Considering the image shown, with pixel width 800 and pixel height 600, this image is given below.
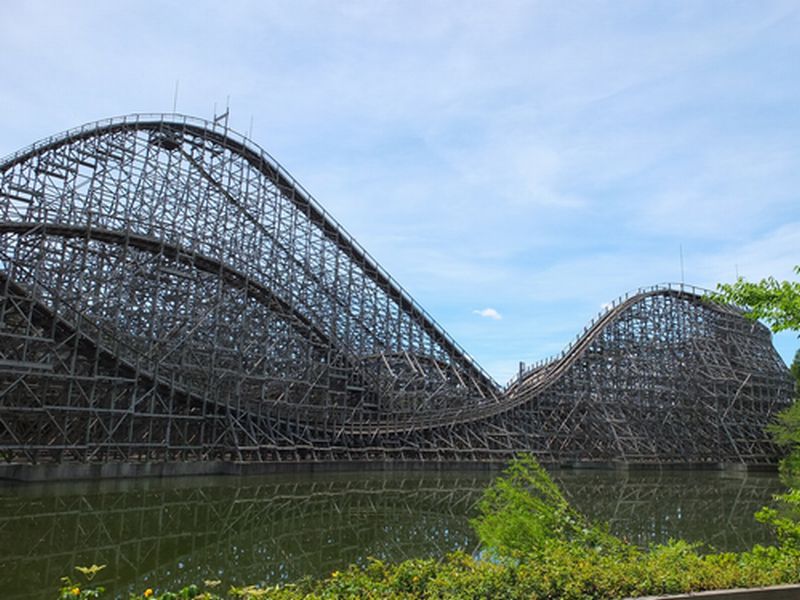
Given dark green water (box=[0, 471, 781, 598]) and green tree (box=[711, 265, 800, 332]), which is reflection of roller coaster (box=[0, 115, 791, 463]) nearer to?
dark green water (box=[0, 471, 781, 598])

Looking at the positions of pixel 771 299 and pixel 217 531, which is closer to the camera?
pixel 771 299

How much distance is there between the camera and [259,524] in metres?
9.65

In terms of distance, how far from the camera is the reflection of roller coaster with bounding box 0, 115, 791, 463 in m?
15.3

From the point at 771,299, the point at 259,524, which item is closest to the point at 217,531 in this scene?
the point at 259,524

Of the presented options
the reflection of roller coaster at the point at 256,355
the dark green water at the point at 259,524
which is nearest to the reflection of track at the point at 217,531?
the dark green water at the point at 259,524

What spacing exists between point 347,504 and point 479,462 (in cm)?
1087

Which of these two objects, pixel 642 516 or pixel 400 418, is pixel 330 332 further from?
pixel 642 516

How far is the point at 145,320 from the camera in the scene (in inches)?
765

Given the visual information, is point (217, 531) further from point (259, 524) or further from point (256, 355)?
point (256, 355)

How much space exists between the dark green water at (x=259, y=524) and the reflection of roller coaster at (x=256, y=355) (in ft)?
8.57

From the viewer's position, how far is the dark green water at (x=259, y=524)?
684cm

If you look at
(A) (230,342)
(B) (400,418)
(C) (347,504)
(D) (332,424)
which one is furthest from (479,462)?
(C) (347,504)

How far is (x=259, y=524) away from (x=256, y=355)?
1006cm

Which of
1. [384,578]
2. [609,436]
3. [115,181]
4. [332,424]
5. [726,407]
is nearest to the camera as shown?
[384,578]
